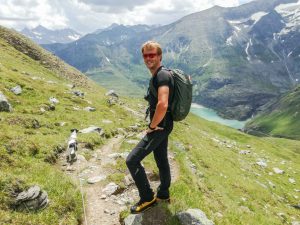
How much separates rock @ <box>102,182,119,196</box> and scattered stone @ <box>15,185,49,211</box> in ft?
11.7

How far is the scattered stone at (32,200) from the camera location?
10.6 metres

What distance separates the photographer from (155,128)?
33.4 feet

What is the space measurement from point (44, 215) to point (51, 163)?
23.5 ft

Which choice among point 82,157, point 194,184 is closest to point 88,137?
point 82,157

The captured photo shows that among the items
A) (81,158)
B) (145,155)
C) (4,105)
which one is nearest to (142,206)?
(145,155)

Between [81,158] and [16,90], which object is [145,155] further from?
[16,90]

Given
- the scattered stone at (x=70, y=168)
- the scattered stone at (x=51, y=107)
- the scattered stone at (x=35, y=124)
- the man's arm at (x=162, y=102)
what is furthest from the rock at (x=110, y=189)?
the scattered stone at (x=51, y=107)

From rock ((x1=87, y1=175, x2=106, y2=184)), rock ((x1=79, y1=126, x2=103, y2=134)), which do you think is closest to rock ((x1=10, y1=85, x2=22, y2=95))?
rock ((x1=79, y1=126, x2=103, y2=134))

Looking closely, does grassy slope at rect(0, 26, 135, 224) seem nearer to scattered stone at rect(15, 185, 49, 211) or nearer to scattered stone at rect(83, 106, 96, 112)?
scattered stone at rect(15, 185, 49, 211)

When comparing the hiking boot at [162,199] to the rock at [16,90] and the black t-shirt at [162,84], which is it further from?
the rock at [16,90]

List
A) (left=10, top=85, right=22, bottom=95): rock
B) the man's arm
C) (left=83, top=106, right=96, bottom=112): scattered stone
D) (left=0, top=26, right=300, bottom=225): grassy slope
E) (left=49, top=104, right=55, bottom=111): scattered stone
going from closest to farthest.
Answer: the man's arm, (left=0, top=26, right=300, bottom=225): grassy slope, (left=49, top=104, right=55, bottom=111): scattered stone, (left=10, top=85, right=22, bottom=95): rock, (left=83, top=106, right=96, bottom=112): scattered stone

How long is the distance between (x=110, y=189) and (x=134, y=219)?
3.48 m

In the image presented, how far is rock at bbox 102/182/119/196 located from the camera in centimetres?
1434

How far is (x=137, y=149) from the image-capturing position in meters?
10.5
